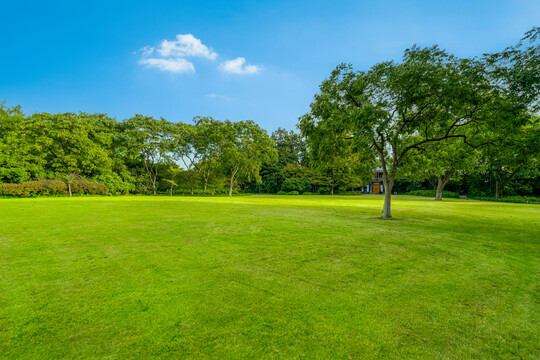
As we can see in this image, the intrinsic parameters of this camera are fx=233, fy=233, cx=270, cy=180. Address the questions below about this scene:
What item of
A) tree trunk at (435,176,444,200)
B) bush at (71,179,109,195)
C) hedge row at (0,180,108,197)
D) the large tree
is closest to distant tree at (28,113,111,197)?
bush at (71,179,109,195)

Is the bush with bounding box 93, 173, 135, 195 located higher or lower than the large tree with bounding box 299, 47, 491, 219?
lower

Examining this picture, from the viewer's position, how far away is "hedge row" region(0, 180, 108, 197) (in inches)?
947

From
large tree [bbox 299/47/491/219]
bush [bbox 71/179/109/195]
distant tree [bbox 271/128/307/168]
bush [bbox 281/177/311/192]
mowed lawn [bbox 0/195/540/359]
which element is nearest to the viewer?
mowed lawn [bbox 0/195/540/359]

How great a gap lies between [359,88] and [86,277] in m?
13.0

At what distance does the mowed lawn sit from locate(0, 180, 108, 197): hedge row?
26742 mm

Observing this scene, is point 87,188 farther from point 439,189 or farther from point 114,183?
point 439,189

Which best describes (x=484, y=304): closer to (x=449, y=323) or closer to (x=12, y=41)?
(x=449, y=323)

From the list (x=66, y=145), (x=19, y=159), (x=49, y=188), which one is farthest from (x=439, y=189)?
(x=19, y=159)

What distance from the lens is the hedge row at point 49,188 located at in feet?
78.9

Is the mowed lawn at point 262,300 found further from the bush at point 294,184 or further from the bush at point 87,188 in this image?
the bush at point 294,184

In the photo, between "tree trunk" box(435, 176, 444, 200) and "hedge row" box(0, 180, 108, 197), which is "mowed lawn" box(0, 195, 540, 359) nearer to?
"hedge row" box(0, 180, 108, 197)

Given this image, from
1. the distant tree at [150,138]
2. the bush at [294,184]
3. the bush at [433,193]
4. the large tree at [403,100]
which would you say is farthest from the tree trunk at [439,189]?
the distant tree at [150,138]

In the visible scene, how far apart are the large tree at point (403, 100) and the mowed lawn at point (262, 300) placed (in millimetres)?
6548

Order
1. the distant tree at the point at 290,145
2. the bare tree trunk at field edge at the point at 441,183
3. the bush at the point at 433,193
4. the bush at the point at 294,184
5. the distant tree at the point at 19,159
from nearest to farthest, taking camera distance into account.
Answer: the distant tree at the point at 19,159
the bare tree trunk at field edge at the point at 441,183
the bush at the point at 433,193
the bush at the point at 294,184
the distant tree at the point at 290,145
